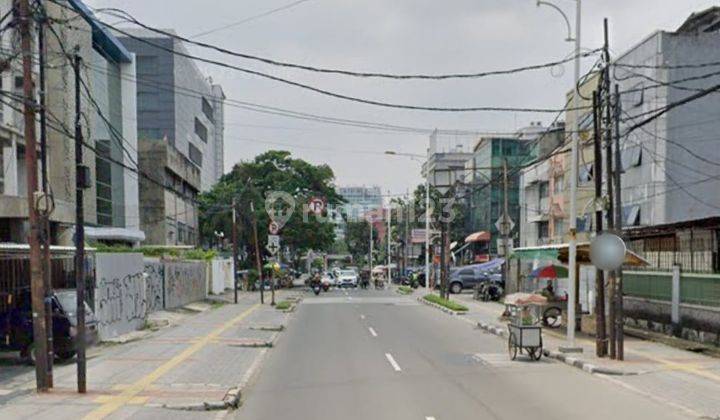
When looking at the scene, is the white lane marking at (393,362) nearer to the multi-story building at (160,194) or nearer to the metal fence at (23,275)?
the metal fence at (23,275)

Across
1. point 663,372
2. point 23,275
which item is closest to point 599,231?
point 663,372

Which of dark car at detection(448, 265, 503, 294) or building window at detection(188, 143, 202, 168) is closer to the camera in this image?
dark car at detection(448, 265, 503, 294)

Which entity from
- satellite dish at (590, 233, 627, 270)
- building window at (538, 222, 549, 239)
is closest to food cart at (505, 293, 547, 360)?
satellite dish at (590, 233, 627, 270)

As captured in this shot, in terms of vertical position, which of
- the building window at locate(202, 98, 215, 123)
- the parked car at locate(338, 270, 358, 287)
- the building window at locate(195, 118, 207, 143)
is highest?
the building window at locate(202, 98, 215, 123)

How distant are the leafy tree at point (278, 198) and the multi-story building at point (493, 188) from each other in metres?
14.4

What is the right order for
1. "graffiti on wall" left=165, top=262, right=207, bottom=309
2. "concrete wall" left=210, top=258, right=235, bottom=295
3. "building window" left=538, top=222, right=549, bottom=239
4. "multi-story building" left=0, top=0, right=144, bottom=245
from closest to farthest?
"multi-story building" left=0, top=0, right=144, bottom=245 < "graffiti on wall" left=165, top=262, right=207, bottom=309 < "concrete wall" left=210, top=258, right=235, bottom=295 < "building window" left=538, top=222, right=549, bottom=239

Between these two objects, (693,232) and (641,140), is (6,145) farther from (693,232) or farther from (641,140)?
(641,140)

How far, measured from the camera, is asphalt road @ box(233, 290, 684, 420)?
35.0ft

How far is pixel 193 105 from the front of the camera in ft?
258

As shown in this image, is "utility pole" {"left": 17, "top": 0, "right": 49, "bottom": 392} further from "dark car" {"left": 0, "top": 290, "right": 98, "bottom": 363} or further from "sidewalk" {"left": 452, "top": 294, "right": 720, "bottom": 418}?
"sidewalk" {"left": 452, "top": 294, "right": 720, "bottom": 418}

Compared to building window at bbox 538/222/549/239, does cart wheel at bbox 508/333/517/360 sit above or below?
below

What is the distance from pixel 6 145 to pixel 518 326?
21.4 meters

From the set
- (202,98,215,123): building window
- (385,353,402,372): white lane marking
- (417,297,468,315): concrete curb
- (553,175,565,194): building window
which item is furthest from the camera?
(202,98,215,123): building window

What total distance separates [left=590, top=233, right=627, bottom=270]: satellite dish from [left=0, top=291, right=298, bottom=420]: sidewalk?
7933 millimetres
